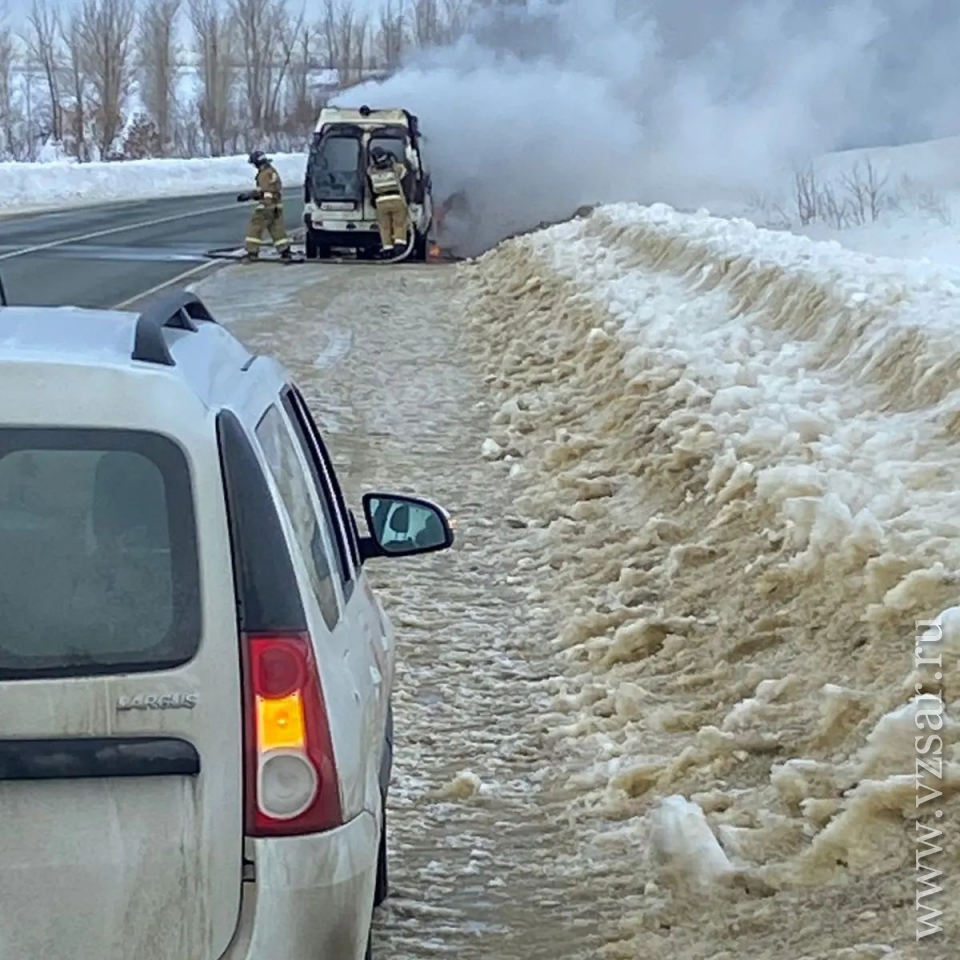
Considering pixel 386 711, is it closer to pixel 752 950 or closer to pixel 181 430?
pixel 752 950

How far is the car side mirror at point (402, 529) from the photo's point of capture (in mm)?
4285

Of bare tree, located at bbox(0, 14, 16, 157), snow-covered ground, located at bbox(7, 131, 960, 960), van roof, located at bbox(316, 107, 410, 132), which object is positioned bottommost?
bare tree, located at bbox(0, 14, 16, 157)

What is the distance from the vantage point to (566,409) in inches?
434

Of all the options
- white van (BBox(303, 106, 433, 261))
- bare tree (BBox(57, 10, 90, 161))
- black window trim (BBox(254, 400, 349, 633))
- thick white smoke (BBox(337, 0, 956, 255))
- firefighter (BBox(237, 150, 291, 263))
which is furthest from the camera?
bare tree (BBox(57, 10, 90, 161))

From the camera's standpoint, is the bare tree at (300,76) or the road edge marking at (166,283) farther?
the bare tree at (300,76)

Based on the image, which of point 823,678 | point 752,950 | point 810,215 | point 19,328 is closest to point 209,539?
point 19,328

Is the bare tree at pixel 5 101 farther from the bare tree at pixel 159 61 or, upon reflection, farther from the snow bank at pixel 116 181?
the snow bank at pixel 116 181

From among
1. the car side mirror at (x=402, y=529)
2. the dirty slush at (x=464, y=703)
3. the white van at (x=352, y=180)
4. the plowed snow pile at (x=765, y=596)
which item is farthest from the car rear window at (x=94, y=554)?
the white van at (x=352, y=180)

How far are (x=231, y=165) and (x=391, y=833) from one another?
57.1m

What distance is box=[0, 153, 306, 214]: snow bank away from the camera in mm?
41562

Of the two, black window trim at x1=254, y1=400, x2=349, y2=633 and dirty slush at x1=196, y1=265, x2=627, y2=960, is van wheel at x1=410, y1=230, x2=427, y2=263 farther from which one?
black window trim at x1=254, y1=400, x2=349, y2=633

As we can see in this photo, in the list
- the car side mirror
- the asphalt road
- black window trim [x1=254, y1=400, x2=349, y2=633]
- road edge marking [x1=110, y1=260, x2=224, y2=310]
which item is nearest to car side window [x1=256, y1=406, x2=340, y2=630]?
black window trim [x1=254, y1=400, x2=349, y2=633]

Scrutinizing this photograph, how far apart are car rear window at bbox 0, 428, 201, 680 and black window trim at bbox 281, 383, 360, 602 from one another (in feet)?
2.87

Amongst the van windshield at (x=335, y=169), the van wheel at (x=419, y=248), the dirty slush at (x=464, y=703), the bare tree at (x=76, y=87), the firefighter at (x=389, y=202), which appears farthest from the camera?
the bare tree at (x=76, y=87)
